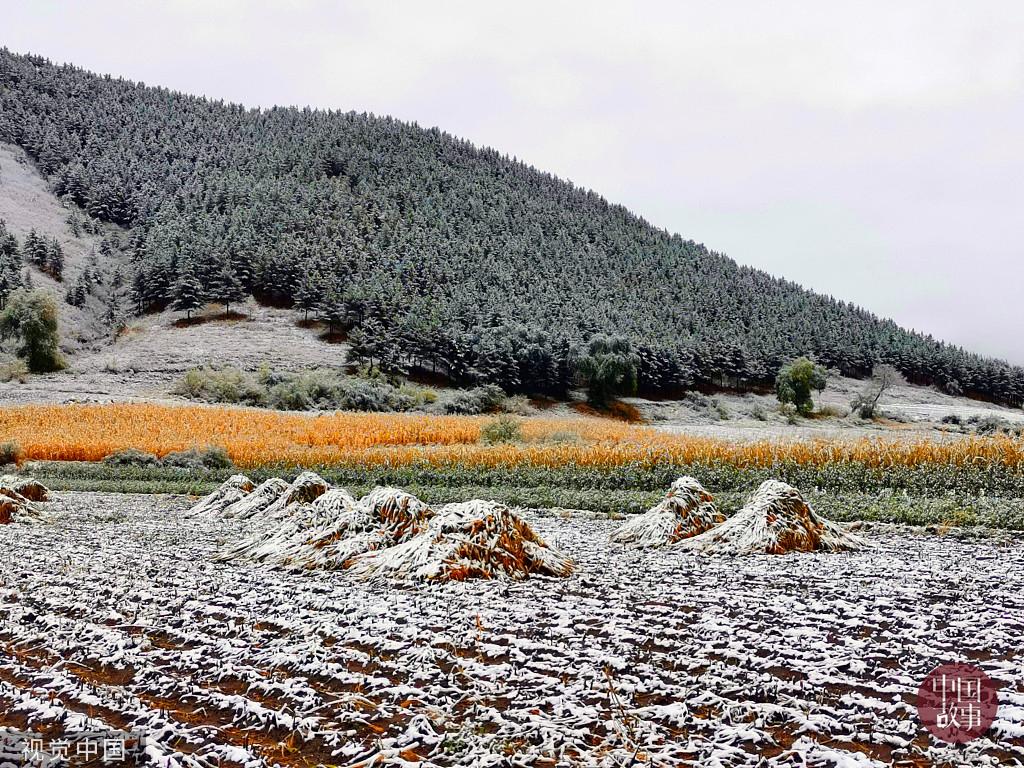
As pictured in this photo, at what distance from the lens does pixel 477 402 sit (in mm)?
46688

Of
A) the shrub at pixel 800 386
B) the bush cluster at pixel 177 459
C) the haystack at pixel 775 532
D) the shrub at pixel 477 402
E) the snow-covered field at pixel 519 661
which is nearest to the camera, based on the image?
the snow-covered field at pixel 519 661

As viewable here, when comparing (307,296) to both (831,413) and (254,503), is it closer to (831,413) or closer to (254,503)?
(831,413)

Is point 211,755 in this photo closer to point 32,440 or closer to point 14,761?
point 14,761

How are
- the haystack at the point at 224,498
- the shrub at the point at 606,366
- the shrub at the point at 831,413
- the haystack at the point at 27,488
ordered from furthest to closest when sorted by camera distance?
the shrub at the point at 831,413, the shrub at the point at 606,366, the haystack at the point at 224,498, the haystack at the point at 27,488

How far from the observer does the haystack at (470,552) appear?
534 cm

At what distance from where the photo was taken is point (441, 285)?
78188mm

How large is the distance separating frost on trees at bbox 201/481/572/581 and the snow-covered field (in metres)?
0.31

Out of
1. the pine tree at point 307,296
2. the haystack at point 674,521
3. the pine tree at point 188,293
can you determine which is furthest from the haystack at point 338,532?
the pine tree at point 188,293

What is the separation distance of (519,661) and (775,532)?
4.47 metres

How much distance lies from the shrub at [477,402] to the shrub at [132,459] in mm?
25155

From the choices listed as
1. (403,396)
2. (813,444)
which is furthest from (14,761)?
(403,396)

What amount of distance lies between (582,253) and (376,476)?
94.0 m

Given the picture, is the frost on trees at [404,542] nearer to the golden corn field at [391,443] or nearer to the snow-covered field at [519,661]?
the snow-covered field at [519,661]

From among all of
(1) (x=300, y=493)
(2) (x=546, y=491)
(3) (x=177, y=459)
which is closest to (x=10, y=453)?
(3) (x=177, y=459)
